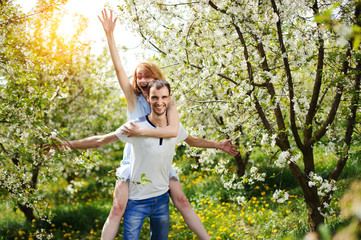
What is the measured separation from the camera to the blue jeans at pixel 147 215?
293cm

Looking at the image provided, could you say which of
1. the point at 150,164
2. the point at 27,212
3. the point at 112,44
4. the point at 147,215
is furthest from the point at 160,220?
the point at 27,212

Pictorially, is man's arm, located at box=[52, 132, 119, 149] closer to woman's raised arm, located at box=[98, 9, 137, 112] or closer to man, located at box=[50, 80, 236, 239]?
man, located at box=[50, 80, 236, 239]

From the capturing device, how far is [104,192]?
372 inches

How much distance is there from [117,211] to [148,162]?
20.6 inches

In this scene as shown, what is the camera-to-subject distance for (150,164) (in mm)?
2844

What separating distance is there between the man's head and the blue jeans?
817mm

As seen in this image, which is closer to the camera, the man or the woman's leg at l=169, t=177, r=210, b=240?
the man

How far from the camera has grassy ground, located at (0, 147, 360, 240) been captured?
15.2 feet

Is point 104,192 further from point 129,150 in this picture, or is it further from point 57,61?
point 129,150

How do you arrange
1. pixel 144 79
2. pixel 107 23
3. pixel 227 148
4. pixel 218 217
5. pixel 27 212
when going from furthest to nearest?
pixel 27 212 < pixel 218 217 < pixel 227 148 < pixel 144 79 < pixel 107 23

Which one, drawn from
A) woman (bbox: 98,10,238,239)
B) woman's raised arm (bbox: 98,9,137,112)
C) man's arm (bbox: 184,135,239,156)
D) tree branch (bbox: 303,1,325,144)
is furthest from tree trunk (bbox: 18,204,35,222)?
tree branch (bbox: 303,1,325,144)

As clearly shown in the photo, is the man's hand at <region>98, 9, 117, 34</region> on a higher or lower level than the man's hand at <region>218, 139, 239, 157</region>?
higher

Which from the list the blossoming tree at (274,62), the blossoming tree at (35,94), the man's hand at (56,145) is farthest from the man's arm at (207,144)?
the man's hand at (56,145)

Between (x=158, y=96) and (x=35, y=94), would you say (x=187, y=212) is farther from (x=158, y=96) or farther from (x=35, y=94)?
(x=35, y=94)
